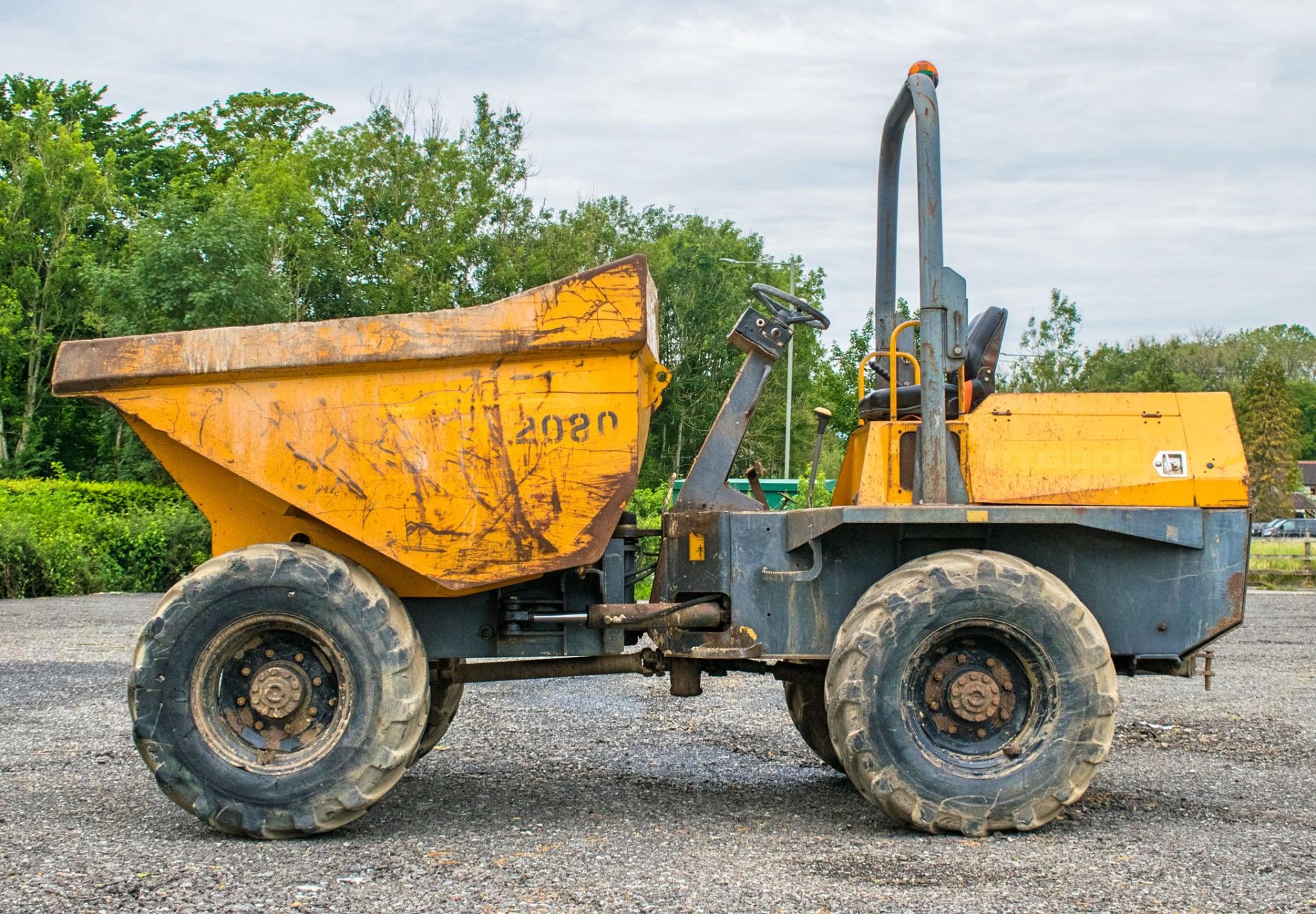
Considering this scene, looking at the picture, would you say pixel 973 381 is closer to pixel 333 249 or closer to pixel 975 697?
pixel 975 697

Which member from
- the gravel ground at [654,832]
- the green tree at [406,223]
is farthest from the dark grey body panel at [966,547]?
the green tree at [406,223]

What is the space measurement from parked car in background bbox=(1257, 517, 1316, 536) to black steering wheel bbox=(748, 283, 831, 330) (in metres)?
47.3

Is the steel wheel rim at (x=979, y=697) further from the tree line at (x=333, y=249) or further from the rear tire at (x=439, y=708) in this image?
the tree line at (x=333, y=249)

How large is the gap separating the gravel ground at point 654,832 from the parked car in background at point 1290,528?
44812mm

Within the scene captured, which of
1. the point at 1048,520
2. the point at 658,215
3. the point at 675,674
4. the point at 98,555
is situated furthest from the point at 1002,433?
the point at 658,215

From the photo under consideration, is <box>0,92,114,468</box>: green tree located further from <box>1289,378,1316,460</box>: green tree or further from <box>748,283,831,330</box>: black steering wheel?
<box>1289,378,1316,460</box>: green tree

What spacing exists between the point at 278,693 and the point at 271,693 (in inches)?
0.9

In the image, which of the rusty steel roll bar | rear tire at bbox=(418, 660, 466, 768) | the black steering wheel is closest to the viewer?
the rusty steel roll bar

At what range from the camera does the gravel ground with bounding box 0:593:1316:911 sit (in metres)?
4.49

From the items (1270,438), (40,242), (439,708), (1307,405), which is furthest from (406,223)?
(1307,405)

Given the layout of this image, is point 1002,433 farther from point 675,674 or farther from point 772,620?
point 675,674

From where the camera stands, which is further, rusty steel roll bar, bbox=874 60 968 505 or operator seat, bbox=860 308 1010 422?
operator seat, bbox=860 308 1010 422

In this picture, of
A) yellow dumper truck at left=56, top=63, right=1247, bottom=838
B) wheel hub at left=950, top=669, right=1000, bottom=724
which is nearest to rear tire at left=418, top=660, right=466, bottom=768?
yellow dumper truck at left=56, top=63, right=1247, bottom=838

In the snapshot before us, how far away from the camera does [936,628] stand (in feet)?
17.7
